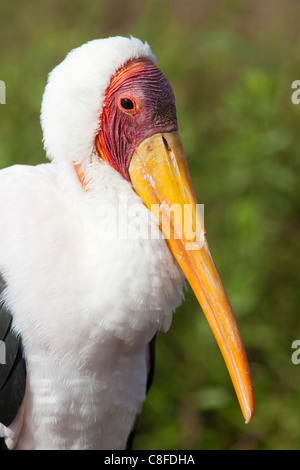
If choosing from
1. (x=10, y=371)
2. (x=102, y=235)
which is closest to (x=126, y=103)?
(x=102, y=235)

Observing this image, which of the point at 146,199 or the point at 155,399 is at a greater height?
the point at 146,199

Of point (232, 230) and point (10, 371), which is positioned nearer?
point (10, 371)

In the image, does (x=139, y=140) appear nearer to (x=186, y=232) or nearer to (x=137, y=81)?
(x=137, y=81)

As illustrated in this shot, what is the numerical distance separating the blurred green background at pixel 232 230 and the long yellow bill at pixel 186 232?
3.57ft

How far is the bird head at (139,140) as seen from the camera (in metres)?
1.79

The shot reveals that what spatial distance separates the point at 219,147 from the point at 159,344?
1.20 m

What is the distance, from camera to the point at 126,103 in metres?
1.84

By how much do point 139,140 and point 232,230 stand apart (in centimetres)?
130

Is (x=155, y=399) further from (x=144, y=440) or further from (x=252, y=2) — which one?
(x=252, y=2)

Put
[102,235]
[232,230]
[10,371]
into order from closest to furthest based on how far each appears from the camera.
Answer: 1. [102,235]
2. [10,371]
3. [232,230]

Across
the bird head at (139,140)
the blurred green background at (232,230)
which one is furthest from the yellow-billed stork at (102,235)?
the blurred green background at (232,230)

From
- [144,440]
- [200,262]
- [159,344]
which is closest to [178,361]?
[159,344]

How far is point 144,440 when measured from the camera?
297 cm

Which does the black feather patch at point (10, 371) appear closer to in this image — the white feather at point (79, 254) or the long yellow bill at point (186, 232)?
the white feather at point (79, 254)
